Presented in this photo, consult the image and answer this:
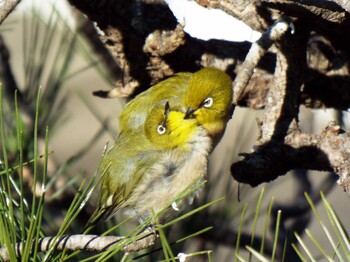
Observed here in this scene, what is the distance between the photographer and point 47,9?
3.68 m

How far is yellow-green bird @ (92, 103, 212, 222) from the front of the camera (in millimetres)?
1640

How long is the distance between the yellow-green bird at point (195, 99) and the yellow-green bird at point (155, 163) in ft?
0.08

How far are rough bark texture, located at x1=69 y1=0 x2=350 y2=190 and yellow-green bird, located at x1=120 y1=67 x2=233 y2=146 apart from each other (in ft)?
0.13

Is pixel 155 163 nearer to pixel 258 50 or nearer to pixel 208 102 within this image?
pixel 208 102

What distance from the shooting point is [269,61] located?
1708 millimetres

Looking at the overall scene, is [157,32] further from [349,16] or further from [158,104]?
[349,16]

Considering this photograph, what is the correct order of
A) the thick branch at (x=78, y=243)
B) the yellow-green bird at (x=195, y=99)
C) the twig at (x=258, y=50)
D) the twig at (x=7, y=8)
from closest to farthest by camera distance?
1. the thick branch at (x=78, y=243)
2. the twig at (x=7, y=8)
3. the twig at (x=258, y=50)
4. the yellow-green bird at (x=195, y=99)

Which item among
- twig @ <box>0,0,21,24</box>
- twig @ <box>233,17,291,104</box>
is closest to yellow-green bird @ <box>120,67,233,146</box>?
twig @ <box>233,17,291,104</box>

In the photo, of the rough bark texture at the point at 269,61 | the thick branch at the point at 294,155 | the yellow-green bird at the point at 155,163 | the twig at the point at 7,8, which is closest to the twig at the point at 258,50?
the rough bark texture at the point at 269,61

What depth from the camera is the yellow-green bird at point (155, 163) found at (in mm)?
1640

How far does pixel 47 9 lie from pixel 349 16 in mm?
2566

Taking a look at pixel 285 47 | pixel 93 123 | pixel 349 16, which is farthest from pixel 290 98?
pixel 93 123

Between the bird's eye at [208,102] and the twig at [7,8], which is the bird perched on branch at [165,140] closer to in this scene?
the bird's eye at [208,102]

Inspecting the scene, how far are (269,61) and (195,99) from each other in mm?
215
